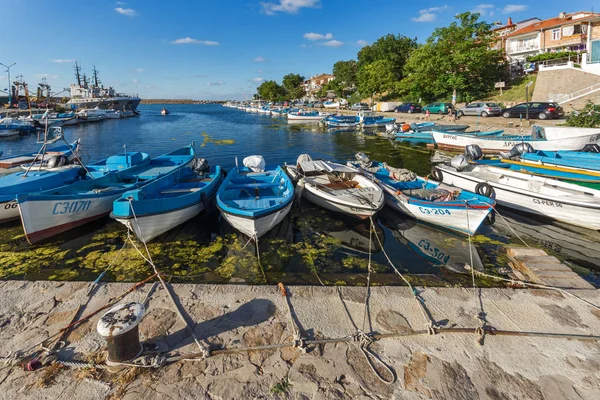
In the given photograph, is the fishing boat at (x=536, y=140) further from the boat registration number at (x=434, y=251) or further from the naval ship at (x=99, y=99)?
the naval ship at (x=99, y=99)

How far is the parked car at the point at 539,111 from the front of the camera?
27.0 m

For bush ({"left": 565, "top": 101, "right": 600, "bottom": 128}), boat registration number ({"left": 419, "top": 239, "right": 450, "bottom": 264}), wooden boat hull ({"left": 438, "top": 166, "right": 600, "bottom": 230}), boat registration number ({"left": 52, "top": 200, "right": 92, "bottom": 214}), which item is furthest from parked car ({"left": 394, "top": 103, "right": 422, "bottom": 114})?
boat registration number ({"left": 52, "top": 200, "right": 92, "bottom": 214})

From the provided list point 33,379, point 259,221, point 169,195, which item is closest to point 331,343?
point 33,379

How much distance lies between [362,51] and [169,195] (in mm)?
78040

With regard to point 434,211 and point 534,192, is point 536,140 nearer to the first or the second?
point 534,192

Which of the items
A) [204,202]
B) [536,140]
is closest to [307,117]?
[536,140]

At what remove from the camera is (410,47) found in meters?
68.6

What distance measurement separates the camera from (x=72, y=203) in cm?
951

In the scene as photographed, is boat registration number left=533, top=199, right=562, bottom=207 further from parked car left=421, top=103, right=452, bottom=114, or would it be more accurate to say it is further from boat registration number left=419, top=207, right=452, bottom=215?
parked car left=421, top=103, right=452, bottom=114

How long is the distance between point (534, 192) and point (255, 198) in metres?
9.79

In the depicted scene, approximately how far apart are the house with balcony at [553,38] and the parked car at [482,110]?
49.1ft

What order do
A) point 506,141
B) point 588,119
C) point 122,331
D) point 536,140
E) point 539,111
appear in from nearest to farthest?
1. point 122,331
2. point 536,140
3. point 506,141
4. point 588,119
5. point 539,111

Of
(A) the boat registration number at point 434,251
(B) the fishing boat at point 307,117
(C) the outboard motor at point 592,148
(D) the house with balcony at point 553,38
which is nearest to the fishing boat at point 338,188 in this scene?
(A) the boat registration number at point 434,251

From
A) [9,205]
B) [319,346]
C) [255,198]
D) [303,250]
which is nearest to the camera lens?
[319,346]
